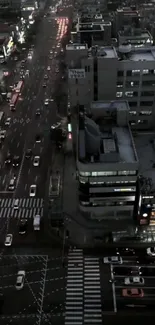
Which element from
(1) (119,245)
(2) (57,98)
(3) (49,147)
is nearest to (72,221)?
(1) (119,245)

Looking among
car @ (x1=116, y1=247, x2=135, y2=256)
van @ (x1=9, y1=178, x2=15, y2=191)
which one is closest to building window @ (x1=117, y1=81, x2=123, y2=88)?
van @ (x1=9, y1=178, x2=15, y2=191)

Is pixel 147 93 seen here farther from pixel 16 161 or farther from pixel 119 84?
pixel 16 161

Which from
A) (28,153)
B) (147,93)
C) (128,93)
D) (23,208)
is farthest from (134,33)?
(23,208)

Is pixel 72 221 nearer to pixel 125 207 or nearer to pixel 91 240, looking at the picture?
pixel 91 240

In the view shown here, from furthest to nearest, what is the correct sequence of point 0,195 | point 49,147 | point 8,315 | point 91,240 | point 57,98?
point 57,98 < point 49,147 < point 0,195 < point 91,240 < point 8,315

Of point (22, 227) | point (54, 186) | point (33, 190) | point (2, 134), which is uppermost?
point (2, 134)

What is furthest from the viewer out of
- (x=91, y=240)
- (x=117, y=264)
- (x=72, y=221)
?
(x=72, y=221)
